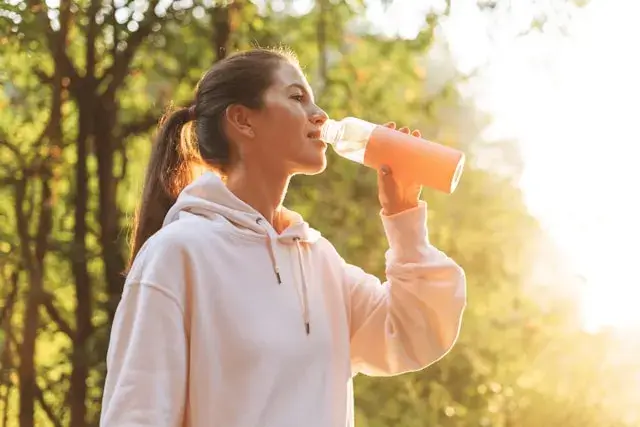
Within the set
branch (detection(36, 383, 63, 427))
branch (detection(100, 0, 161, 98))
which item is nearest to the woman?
branch (detection(100, 0, 161, 98))

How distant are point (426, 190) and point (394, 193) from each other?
1.38 m

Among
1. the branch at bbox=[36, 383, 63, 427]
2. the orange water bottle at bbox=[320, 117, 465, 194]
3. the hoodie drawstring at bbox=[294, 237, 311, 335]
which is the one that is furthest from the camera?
the branch at bbox=[36, 383, 63, 427]

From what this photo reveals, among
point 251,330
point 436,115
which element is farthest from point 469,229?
point 251,330

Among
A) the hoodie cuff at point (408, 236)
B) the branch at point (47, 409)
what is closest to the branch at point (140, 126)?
the branch at point (47, 409)

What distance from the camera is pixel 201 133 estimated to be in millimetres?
1221

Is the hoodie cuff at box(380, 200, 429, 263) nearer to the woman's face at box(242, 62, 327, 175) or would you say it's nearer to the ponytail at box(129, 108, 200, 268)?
the woman's face at box(242, 62, 327, 175)

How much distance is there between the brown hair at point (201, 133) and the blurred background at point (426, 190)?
1.00 m

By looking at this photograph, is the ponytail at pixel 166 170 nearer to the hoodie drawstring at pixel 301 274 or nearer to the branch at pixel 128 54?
the hoodie drawstring at pixel 301 274

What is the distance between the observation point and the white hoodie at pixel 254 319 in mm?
990

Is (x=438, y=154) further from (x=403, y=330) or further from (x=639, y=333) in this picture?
(x=639, y=333)

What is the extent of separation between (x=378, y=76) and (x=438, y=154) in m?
1.44

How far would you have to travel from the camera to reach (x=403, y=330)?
1177 mm

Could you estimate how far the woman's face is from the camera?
3.74 feet

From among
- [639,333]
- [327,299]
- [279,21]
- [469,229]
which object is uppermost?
[279,21]
